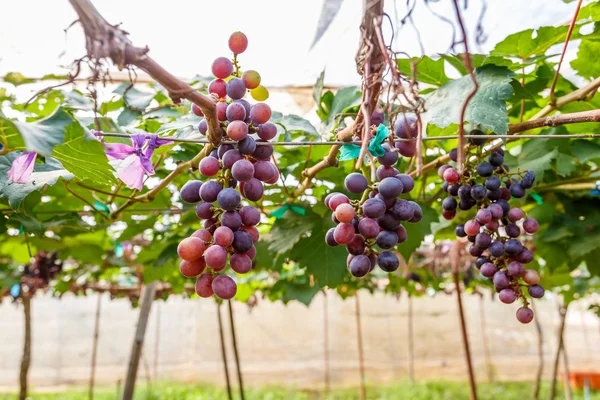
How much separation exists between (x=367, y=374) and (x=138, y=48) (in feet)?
35.6

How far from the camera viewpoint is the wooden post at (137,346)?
9.31ft

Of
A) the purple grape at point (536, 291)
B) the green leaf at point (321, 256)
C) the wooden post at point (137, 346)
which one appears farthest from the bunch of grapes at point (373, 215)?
the wooden post at point (137, 346)

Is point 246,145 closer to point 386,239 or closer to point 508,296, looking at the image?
point 386,239

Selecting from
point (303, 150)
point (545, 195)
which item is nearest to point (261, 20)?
point (303, 150)

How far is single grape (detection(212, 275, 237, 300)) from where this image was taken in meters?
0.78

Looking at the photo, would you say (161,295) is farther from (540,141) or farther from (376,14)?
(376,14)

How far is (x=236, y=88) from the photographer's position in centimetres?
85

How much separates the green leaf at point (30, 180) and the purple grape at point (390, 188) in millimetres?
671

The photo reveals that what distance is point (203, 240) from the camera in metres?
0.84

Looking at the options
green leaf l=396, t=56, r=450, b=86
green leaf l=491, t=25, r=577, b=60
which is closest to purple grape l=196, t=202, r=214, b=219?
green leaf l=396, t=56, r=450, b=86

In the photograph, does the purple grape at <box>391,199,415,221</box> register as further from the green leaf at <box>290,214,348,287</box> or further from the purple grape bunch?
the green leaf at <box>290,214,348,287</box>

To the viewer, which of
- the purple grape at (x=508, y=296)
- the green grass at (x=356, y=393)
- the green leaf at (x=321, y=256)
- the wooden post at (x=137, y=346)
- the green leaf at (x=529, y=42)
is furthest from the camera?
the green grass at (x=356, y=393)

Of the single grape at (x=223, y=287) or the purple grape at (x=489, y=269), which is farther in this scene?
the purple grape at (x=489, y=269)

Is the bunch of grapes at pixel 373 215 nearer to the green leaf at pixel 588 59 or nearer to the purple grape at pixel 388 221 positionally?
the purple grape at pixel 388 221
